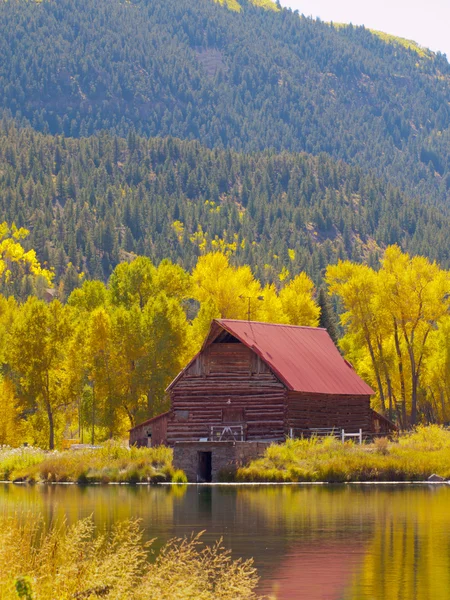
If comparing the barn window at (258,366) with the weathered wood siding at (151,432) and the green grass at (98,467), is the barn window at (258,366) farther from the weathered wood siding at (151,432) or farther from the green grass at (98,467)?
the green grass at (98,467)

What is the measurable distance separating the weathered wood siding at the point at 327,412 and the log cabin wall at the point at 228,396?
99 cm

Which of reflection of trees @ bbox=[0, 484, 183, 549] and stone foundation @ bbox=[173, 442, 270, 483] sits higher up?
stone foundation @ bbox=[173, 442, 270, 483]

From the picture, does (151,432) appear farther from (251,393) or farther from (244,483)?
(244,483)

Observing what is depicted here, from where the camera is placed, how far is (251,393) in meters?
67.9

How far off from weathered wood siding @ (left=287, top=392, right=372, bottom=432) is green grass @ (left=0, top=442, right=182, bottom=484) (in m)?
7.34

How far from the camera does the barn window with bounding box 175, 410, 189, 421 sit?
227 ft

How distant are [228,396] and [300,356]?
16.1 ft

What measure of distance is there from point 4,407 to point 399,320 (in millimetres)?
24502

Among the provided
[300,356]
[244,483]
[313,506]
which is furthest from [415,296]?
[313,506]

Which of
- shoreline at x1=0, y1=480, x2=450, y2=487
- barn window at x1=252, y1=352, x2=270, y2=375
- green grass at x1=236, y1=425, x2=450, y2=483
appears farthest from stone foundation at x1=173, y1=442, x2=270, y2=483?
barn window at x1=252, y1=352, x2=270, y2=375

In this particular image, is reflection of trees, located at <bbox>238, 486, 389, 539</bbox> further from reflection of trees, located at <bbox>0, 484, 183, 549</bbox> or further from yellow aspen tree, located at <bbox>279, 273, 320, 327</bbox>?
yellow aspen tree, located at <bbox>279, 273, 320, 327</bbox>

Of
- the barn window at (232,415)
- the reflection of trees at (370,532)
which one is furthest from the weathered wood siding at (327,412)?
the reflection of trees at (370,532)

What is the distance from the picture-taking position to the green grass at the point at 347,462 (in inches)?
2282

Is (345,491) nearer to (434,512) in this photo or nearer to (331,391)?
(434,512)
